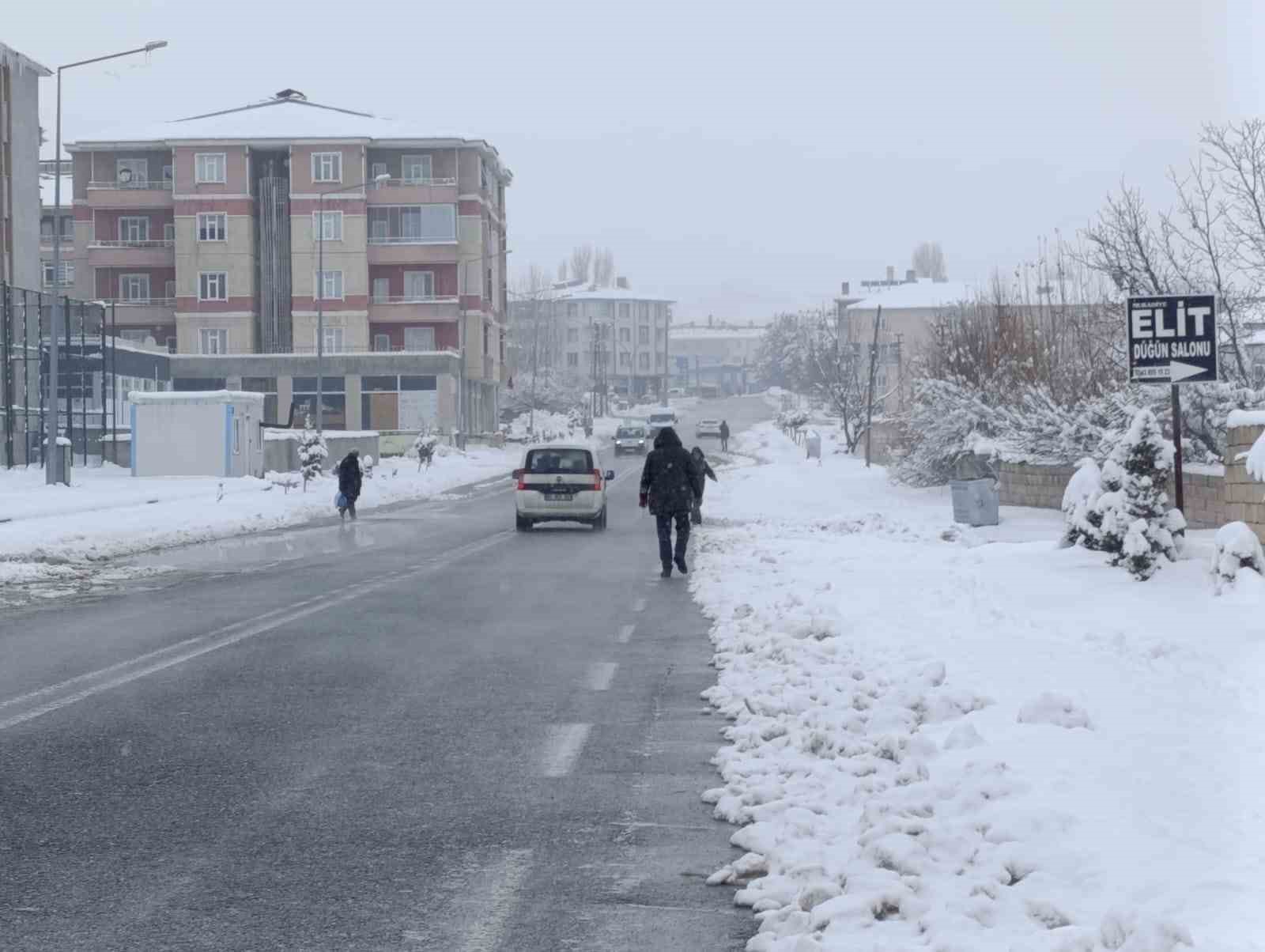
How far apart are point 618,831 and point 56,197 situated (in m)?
30.9

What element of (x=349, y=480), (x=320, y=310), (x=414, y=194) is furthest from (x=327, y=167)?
(x=349, y=480)

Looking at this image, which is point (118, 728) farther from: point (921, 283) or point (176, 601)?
point (921, 283)

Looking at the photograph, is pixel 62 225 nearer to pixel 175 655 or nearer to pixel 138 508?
pixel 138 508

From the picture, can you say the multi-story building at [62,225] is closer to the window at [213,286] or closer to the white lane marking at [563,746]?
the window at [213,286]

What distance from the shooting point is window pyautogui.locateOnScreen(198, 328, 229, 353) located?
88125 millimetres

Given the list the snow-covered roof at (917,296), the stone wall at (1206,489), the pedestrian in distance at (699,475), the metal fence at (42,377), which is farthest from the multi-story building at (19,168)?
the snow-covered roof at (917,296)

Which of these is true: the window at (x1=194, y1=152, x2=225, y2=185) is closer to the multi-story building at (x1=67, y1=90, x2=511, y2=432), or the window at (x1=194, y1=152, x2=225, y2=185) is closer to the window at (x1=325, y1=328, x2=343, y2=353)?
the multi-story building at (x1=67, y1=90, x2=511, y2=432)

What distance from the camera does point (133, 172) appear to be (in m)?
89.9

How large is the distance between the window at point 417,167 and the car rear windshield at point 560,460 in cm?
6065

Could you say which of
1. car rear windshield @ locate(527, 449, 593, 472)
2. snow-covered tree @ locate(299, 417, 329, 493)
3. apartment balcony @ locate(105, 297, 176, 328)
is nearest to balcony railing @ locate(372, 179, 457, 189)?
apartment balcony @ locate(105, 297, 176, 328)

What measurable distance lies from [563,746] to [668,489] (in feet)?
38.7

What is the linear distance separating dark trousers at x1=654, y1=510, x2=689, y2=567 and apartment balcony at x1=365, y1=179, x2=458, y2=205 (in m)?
68.6

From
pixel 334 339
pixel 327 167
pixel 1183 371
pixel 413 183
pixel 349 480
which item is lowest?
pixel 349 480

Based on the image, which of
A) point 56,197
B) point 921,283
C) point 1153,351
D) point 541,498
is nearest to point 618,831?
point 1153,351
